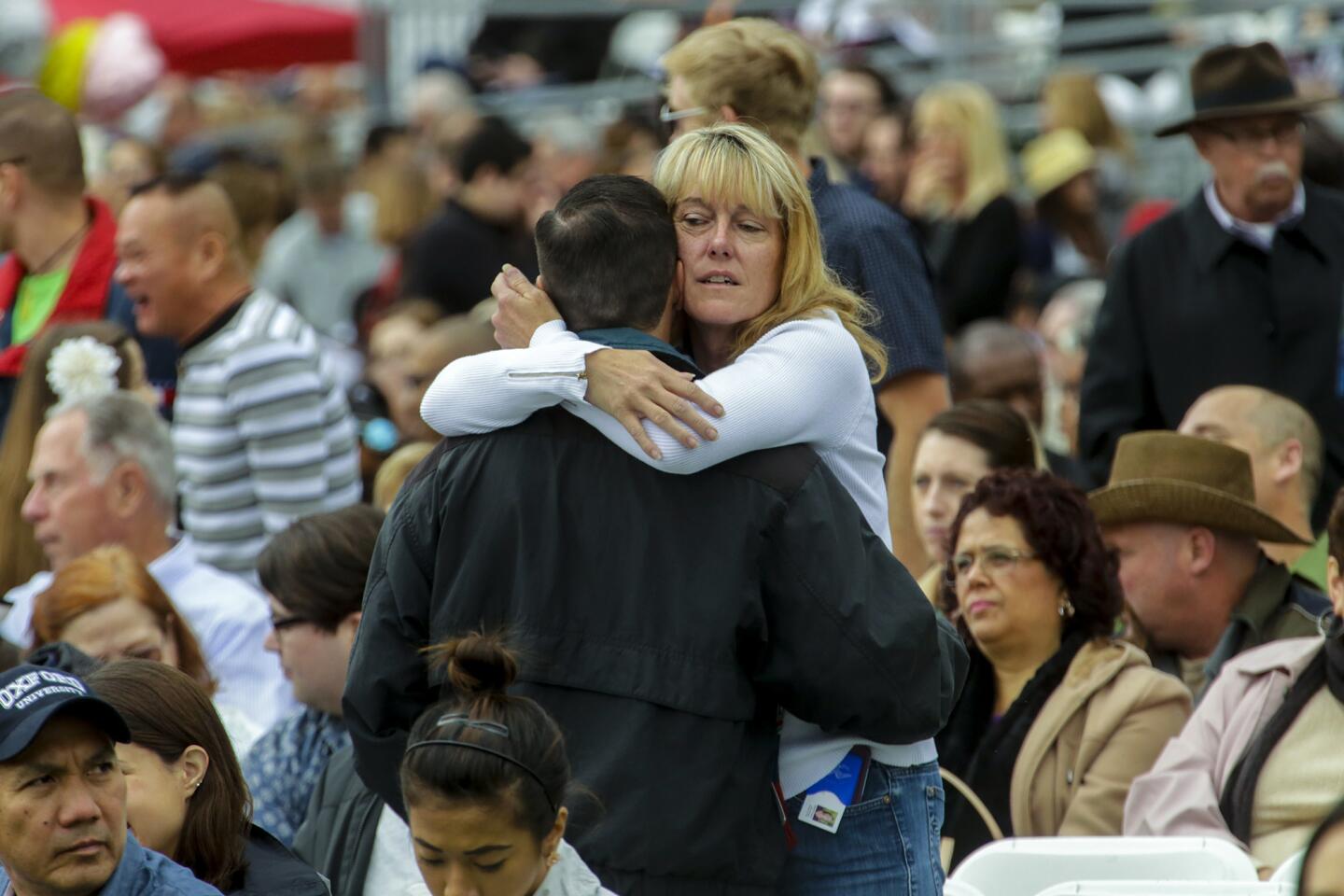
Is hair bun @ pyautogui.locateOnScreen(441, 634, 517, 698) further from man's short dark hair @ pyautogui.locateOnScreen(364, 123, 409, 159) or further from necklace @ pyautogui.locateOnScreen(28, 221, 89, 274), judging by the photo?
man's short dark hair @ pyautogui.locateOnScreen(364, 123, 409, 159)

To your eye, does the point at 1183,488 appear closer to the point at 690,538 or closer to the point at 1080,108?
the point at 690,538

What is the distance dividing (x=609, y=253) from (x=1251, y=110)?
10.8 feet

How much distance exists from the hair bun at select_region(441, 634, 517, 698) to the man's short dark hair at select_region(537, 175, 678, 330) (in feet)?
1.70

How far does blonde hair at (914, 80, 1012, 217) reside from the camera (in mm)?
8797

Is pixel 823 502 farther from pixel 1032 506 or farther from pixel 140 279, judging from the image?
pixel 140 279

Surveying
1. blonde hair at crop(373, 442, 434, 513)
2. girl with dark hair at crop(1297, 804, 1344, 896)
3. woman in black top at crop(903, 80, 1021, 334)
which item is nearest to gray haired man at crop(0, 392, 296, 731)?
blonde hair at crop(373, 442, 434, 513)

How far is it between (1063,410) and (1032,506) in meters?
3.11

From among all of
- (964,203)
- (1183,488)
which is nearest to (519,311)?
(1183,488)

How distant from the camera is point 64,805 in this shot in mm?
3195

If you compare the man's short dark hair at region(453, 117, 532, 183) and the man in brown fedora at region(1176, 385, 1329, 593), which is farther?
the man's short dark hair at region(453, 117, 532, 183)

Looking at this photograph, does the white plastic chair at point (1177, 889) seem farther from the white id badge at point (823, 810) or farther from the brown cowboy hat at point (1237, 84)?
the brown cowboy hat at point (1237, 84)

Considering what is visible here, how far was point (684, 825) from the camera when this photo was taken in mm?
3025

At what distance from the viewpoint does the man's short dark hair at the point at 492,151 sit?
924cm

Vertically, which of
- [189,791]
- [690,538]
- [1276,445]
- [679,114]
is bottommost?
[1276,445]
